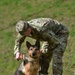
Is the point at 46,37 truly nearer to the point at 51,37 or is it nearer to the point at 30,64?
the point at 51,37

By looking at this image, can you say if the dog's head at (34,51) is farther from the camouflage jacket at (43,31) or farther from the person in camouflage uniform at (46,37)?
the camouflage jacket at (43,31)

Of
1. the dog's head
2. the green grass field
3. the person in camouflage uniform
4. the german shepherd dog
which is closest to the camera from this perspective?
the person in camouflage uniform

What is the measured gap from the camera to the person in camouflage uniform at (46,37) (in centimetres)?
829

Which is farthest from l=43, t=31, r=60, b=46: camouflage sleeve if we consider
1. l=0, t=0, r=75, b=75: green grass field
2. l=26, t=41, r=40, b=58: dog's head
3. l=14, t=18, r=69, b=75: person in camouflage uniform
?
l=0, t=0, r=75, b=75: green grass field

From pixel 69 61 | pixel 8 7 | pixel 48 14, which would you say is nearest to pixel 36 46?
pixel 69 61

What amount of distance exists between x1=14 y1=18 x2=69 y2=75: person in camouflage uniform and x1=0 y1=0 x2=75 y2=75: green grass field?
288 centimetres

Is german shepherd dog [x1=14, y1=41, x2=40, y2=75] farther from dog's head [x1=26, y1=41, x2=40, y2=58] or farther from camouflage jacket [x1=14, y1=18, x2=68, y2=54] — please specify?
camouflage jacket [x1=14, y1=18, x2=68, y2=54]

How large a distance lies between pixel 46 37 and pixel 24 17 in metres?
7.95

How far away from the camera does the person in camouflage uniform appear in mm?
8290

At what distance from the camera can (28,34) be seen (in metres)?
8.23

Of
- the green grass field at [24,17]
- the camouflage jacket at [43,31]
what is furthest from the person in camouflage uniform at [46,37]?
the green grass field at [24,17]

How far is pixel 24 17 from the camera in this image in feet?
54.2

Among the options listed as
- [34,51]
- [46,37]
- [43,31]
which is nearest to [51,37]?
[46,37]

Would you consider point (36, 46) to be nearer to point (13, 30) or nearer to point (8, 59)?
point (8, 59)
